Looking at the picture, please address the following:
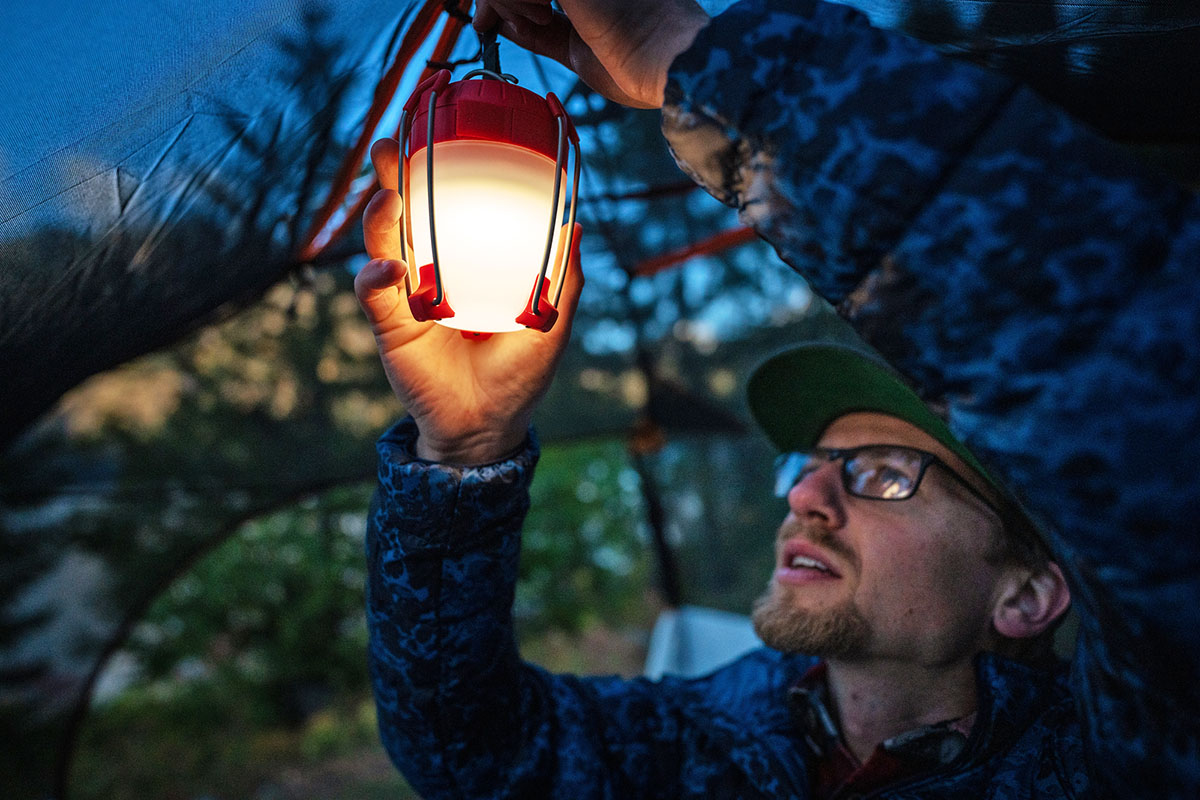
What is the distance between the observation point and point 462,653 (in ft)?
4.99

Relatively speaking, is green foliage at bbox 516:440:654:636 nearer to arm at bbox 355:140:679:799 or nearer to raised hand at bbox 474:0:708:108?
arm at bbox 355:140:679:799

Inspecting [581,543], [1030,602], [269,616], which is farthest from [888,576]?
[581,543]

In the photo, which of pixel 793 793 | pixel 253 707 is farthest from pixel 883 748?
pixel 253 707

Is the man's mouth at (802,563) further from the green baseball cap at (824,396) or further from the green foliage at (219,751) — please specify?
the green foliage at (219,751)

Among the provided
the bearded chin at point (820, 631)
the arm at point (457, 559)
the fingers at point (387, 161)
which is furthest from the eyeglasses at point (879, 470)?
the fingers at point (387, 161)

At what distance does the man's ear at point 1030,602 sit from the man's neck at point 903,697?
0.13 m

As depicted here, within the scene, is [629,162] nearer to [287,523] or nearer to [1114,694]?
[1114,694]

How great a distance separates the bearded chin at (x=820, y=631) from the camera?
1.61m

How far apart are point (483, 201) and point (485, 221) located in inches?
1.0

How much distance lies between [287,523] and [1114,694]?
189 inches

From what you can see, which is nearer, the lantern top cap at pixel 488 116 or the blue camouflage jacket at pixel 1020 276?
the blue camouflage jacket at pixel 1020 276

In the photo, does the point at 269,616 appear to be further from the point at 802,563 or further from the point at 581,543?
the point at 802,563

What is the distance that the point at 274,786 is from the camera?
15.4 ft

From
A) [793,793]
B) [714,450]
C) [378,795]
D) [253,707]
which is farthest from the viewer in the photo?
[253,707]
